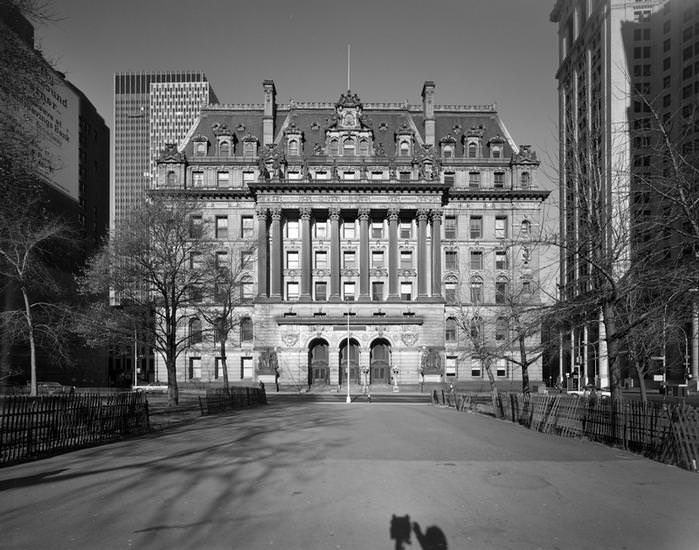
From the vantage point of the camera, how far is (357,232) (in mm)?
72125

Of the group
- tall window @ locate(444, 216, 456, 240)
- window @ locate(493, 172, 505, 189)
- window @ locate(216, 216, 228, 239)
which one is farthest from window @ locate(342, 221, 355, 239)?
window @ locate(493, 172, 505, 189)

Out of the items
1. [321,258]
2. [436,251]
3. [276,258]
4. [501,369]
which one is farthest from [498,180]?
[276,258]

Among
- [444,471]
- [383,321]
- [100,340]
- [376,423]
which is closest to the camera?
[444,471]

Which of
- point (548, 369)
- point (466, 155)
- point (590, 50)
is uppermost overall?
point (590, 50)

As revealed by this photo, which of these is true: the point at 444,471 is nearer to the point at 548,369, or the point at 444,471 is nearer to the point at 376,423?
the point at 376,423

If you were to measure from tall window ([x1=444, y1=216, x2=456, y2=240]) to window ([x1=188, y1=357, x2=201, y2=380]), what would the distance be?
32945 millimetres

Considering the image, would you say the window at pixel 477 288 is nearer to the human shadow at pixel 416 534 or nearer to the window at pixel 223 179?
the window at pixel 223 179

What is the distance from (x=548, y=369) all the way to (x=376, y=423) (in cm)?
8957

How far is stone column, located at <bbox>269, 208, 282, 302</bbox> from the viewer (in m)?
69.1

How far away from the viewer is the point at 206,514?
9.38m

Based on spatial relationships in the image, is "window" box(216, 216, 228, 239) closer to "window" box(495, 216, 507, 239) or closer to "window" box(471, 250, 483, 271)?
"window" box(471, 250, 483, 271)

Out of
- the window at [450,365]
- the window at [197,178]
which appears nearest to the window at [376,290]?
the window at [450,365]

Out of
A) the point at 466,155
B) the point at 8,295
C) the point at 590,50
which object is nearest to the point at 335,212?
the point at 466,155

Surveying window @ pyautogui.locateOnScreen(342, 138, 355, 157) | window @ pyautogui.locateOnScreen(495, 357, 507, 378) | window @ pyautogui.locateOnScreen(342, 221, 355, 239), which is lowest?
window @ pyautogui.locateOnScreen(495, 357, 507, 378)
